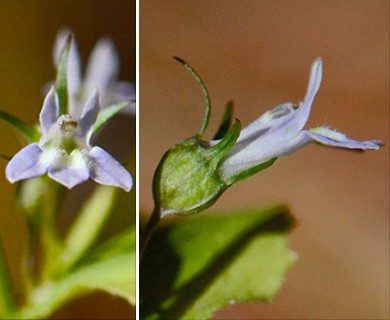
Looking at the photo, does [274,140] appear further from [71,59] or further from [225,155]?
[71,59]

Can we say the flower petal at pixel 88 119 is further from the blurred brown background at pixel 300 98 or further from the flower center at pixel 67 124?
the blurred brown background at pixel 300 98

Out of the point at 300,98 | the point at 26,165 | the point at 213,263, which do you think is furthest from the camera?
the point at 300,98

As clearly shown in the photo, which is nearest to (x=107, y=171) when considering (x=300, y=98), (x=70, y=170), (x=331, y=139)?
(x=70, y=170)

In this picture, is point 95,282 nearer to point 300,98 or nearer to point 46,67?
point 46,67

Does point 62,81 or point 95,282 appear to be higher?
point 62,81

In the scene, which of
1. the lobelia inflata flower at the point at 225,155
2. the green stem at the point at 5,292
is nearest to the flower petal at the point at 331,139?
the lobelia inflata flower at the point at 225,155

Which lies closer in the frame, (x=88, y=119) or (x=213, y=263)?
(x=88, y=119)

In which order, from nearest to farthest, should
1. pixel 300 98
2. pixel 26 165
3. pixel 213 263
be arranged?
pixel 26 165 < pixel 213 263 < pixel 300 98

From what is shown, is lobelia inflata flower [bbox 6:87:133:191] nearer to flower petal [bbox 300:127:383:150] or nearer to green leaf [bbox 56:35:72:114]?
green leaf [bbox 56:35:72:114]
